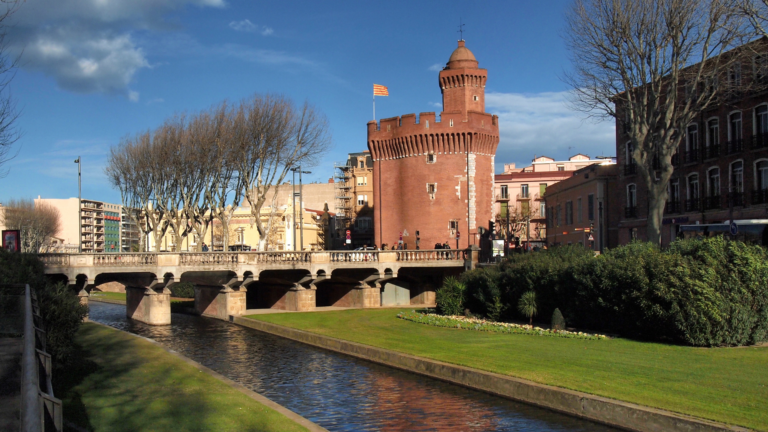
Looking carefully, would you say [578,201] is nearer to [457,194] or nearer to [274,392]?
[457,194]

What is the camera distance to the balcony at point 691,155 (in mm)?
42250

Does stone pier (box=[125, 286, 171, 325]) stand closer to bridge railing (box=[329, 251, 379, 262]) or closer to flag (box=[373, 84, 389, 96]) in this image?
bridge railing (box=[329, 251, 379, 262])

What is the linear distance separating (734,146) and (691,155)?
4170 mm

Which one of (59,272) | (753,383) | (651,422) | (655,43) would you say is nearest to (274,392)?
(651,422)

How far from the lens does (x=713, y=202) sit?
40.6 metres

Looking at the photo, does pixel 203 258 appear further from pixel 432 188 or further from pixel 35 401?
pixel 35 401

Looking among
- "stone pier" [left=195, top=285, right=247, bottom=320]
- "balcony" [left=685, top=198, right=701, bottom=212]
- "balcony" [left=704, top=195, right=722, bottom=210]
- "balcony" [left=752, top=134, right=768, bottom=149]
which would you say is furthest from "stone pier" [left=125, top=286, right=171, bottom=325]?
"balcony" [left=752, top=134, right=768, bottom=149]

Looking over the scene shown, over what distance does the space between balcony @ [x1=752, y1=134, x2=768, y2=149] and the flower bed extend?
1749 centimetres

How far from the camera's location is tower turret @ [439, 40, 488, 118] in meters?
68.4

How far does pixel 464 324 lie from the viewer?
33375mm

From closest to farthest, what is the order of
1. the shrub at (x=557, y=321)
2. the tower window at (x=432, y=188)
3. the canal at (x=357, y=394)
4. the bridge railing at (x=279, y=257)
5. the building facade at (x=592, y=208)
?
the canal at (x=357, y=394)
the shrub at (x=557, y=321)
the bridge railing at (x=279, y=257)
the building facade at (x=592, y=208)
the tower window at (x=432, y=188)

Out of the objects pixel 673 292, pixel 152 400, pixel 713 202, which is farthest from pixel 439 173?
pixel 152 400

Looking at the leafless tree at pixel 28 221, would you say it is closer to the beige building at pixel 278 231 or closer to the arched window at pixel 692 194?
the beige building at pixel 278 231

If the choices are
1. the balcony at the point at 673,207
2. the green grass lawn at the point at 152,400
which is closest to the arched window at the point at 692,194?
the balcony at the point at 673,207
